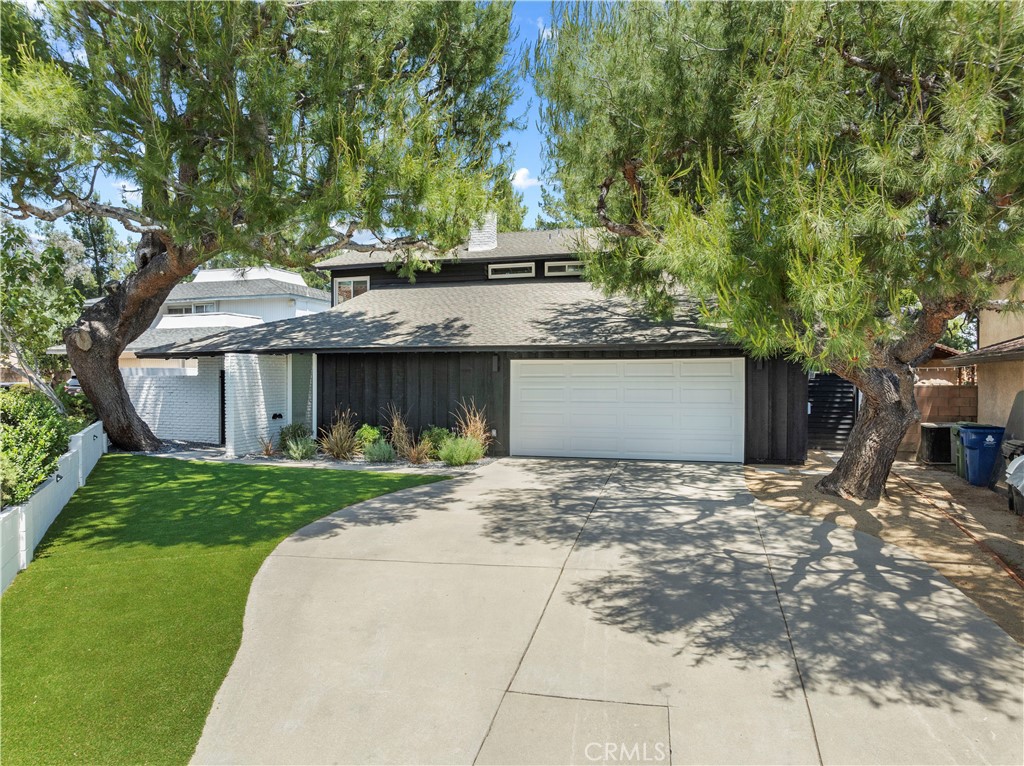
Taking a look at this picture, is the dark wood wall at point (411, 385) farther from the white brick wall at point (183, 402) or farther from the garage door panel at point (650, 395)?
the white brick wall at point (183, 402)

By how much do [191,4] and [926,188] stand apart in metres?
9.60

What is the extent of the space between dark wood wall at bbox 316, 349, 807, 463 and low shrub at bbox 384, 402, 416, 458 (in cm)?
16

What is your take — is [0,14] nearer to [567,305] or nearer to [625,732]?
[567,305]

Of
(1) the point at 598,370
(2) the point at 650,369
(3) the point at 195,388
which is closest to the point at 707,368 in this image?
(2) the point at 650,369

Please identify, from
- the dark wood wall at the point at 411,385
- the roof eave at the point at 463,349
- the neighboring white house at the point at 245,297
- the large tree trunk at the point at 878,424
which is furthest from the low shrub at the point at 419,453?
the neighboring white house at the point at 245,297

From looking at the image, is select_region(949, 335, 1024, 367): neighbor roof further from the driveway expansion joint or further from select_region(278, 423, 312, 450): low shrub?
select_region(278, 423, 312, 450): low shrub

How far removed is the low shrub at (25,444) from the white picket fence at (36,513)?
0.57 ft

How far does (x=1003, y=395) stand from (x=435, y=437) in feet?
35.9

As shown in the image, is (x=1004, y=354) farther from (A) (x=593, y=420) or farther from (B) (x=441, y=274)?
(B) (x=441, y=274)

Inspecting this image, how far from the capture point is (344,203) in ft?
29.1

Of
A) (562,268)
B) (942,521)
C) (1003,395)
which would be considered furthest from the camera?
(562,268)

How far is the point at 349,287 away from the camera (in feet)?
61.0

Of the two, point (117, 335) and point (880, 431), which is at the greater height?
point (117, 335)

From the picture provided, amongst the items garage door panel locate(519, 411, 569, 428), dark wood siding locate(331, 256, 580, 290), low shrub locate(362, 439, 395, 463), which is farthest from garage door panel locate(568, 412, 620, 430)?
dark wood siding locate(331, 256, 580, 290)
